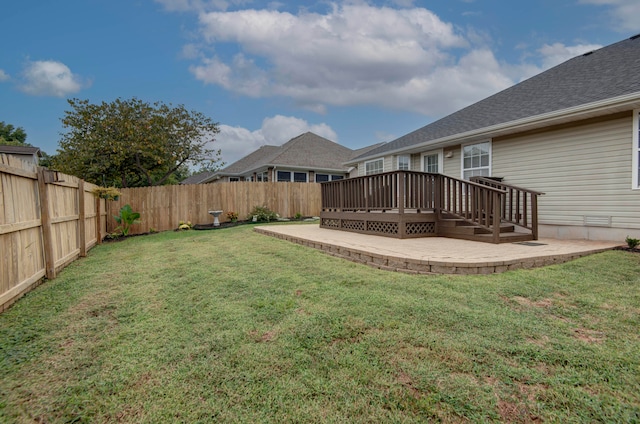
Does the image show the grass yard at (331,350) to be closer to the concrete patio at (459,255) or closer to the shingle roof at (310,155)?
the concrete patio at (459,255)

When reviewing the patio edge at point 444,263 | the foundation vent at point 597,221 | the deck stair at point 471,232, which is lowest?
the patio edge at point 444,263

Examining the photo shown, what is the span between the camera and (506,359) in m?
1.93

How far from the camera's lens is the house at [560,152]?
567cm

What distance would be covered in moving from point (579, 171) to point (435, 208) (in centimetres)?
309

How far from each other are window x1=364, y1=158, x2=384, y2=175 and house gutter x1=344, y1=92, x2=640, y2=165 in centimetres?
218

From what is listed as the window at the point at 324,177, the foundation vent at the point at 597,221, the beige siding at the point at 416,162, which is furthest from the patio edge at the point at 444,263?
the window at the point at 324,177

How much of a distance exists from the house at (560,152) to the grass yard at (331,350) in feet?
9.90

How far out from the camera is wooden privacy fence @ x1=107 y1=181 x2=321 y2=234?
36.7 ft

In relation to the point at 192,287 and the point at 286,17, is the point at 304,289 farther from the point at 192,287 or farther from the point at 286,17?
the point at 286,17

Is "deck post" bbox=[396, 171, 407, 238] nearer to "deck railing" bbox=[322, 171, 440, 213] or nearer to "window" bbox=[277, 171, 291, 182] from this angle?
"deck railing" bbox=[322, 171, 440, 213]

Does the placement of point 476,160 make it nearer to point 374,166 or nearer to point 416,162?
point 416,162

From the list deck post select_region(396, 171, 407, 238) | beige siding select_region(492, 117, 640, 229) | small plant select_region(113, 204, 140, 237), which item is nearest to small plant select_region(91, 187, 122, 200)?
small plant select_region(113, 204, 140, 237)

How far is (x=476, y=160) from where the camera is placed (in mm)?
8508

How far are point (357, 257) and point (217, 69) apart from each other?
548 inches
